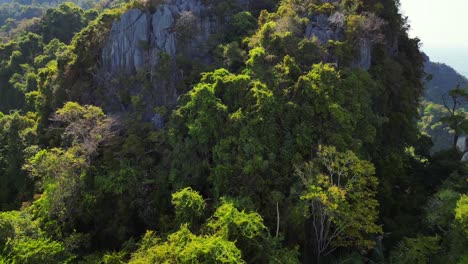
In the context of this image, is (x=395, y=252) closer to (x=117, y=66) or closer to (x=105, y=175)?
(x=105, y=175)

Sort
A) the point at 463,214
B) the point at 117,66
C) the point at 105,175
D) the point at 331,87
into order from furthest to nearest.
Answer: the point at 117,66
the point at 105,175
the point at 331,87
the point at 463,214

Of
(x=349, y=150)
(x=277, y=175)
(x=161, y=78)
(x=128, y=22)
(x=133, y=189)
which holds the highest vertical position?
(x=128, y=22)

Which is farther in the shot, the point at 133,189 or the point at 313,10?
the point at 313,10

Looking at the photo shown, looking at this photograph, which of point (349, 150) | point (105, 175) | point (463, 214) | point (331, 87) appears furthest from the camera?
point (105, 175)

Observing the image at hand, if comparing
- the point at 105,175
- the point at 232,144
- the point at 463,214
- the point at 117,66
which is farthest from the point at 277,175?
the point at 117,66

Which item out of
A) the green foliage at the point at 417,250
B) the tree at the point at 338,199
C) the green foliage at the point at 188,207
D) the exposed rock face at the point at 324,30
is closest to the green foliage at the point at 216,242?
the green foliage at the point at 188,207

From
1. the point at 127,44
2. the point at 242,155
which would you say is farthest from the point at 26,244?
the point at 127,44
